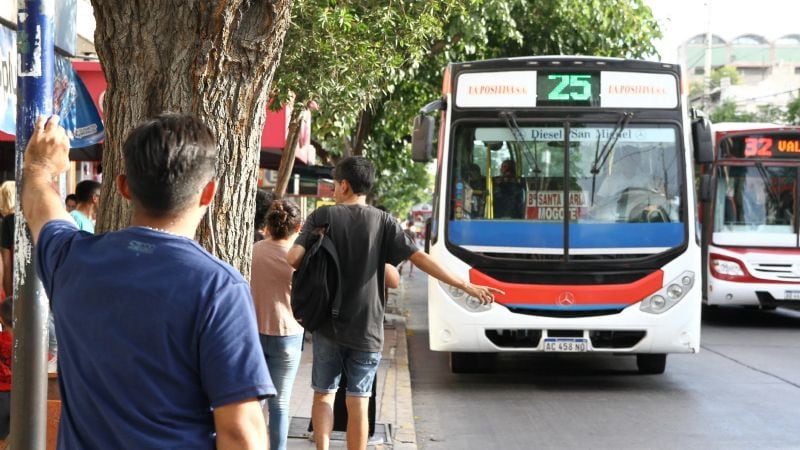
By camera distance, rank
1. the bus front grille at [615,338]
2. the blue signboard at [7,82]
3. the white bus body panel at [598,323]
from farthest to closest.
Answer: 1. the bus front grille at [615,338]
2. the white bus body panel at [598,323]
3. the blue signboard at [7,82]

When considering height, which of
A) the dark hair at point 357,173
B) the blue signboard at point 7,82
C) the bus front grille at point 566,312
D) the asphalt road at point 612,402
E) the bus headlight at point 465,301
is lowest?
the asphalt road at point 612,402

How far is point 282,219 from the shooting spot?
6.66 metres

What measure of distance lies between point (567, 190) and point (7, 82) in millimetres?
→ 5112

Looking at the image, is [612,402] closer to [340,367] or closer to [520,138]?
[520,138]

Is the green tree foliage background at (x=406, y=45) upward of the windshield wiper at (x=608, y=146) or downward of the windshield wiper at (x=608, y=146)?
upward

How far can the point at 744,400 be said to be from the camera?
33.0ft

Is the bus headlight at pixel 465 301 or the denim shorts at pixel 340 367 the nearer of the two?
the denim shorts at pixel 340 367

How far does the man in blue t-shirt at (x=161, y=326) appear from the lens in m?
2.47

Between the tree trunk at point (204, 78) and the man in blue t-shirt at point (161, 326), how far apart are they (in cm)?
186

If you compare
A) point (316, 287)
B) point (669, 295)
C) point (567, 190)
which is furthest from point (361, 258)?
point (669, 295)

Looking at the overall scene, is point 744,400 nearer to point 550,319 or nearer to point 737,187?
point 550,319

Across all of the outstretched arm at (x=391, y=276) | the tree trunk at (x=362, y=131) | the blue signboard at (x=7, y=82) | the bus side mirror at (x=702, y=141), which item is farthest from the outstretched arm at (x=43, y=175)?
the tree trunk at (x=362, y=131)

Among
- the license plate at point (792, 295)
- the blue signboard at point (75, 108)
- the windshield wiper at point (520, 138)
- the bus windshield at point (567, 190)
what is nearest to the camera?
the bus windshield at point (567, 190)

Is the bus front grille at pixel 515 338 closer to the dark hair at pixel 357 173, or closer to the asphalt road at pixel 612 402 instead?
the asphalt road at pixel 612 402
